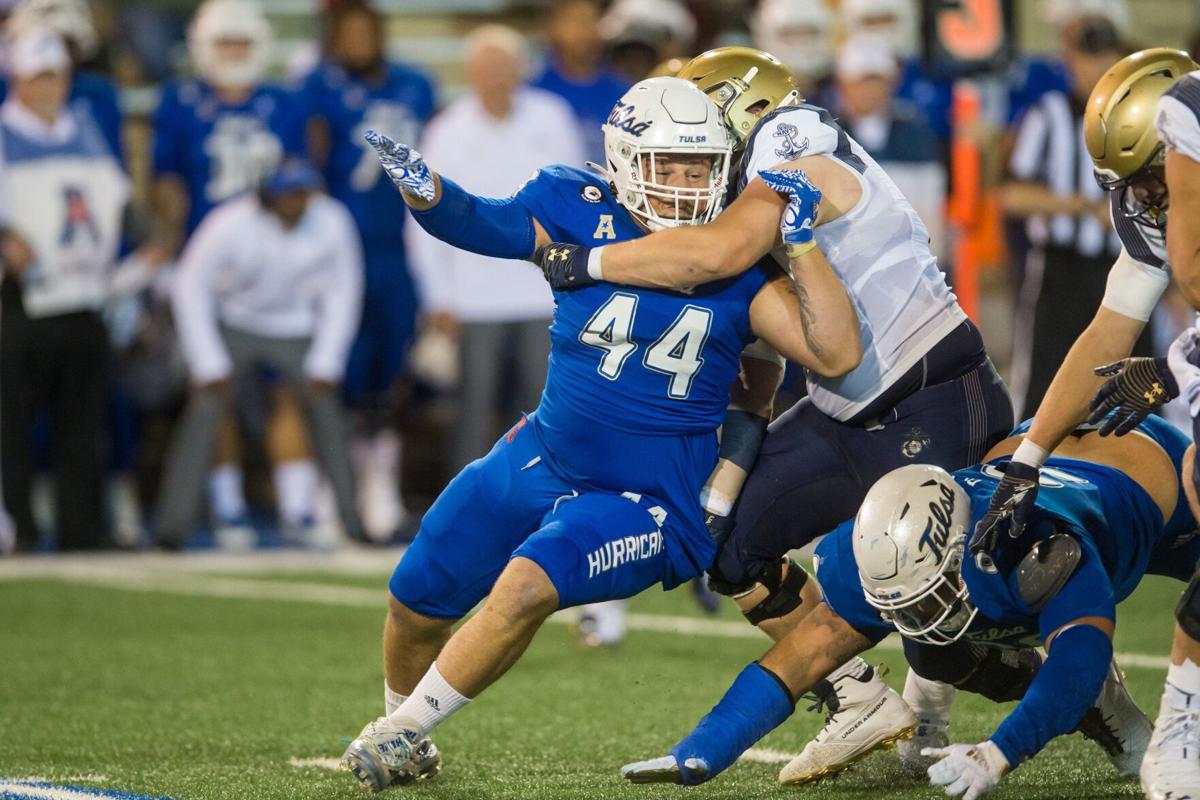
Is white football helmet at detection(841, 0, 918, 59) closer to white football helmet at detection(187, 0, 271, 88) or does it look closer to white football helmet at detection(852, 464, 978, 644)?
white football helmet at detection(187, 0, 271, 88)

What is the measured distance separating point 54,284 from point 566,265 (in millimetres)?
5229

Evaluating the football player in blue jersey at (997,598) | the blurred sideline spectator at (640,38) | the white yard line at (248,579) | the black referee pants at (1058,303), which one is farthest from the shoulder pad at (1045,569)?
the blurred sideline spectator at (640,38)

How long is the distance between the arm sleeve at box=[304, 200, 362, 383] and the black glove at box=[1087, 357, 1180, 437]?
18.5 feet

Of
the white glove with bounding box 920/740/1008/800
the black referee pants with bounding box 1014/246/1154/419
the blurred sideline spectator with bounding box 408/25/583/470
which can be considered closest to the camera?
the white glove with bounding box 920/740/1008/800

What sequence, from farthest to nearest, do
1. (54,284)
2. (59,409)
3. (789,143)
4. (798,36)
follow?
1. (798,36)
2. (59,409)
3. (54,284)
4. (789,143)

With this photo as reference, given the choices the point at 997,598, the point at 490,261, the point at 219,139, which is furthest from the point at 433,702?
the point at 219,139

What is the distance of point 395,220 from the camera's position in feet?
32.8

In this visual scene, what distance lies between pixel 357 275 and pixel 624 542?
5544 mm

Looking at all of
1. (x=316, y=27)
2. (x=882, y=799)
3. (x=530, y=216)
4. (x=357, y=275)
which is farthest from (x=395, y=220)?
(x=882, y=799)

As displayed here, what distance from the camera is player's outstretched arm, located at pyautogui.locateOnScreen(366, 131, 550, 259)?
4414mm

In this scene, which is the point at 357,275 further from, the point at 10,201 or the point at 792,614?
the point at 792,614

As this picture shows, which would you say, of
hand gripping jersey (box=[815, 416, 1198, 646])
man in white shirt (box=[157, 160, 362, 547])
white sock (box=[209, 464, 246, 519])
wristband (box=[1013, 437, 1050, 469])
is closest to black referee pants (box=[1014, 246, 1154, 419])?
man in white shirt (box=[157, 160, 362, 547])

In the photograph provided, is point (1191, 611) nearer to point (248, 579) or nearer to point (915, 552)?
point (915, 552)

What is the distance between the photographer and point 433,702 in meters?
4.26
